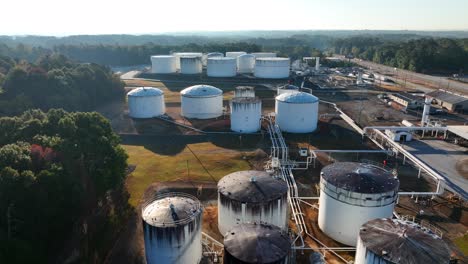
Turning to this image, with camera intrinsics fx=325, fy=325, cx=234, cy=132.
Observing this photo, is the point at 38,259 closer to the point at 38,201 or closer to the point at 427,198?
the point at 38,201

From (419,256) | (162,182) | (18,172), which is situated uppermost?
(18,172)

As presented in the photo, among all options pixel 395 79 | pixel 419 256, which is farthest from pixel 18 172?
pixel 395 79

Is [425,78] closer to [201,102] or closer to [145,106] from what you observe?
[201,102]

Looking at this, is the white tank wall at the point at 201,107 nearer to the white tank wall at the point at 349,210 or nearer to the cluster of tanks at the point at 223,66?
the white tank wall at the point at 349,210

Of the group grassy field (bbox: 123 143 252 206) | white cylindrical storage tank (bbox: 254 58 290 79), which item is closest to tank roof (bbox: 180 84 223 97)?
grassy field (bbox: 123 143 252 206)

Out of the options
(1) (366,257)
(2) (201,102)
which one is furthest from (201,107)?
(1) (366,257)

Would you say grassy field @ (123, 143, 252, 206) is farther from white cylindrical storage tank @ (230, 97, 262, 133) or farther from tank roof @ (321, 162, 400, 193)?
tank roof @ (321, 162, 400, 193)
